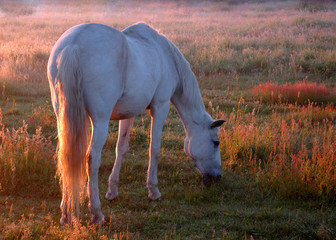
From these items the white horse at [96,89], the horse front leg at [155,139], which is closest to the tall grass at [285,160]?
the horse front leg at [155,139]

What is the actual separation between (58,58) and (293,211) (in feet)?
10.6

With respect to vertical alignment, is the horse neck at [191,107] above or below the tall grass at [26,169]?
above

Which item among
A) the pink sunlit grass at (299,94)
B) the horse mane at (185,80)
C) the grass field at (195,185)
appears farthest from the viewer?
the pink sunlit grass at (299,94)

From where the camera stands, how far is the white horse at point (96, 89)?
3.35 m

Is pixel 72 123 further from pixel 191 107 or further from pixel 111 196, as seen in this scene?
pixel 191 107

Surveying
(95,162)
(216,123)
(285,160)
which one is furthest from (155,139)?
(285,160)

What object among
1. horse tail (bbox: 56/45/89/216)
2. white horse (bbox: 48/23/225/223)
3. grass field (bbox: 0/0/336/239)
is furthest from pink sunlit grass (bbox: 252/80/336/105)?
horse tail (bbox: 56/45/89/216)

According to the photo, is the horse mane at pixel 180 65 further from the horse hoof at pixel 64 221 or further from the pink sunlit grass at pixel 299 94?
the pink sunlit grass at pixel 299 94

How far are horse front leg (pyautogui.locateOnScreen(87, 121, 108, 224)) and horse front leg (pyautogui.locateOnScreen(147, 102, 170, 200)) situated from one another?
100cm

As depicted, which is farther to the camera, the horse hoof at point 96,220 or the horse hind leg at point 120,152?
the horse hind leg at point 120,152

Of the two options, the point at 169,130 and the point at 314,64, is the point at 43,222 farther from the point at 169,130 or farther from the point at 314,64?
the point at 314,64

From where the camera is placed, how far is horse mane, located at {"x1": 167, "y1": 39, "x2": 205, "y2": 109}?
15.6 ft

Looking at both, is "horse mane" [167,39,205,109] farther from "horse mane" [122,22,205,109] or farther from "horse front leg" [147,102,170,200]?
"horse front leg" [147,102,170,200]

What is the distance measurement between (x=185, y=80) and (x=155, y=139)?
91cm
